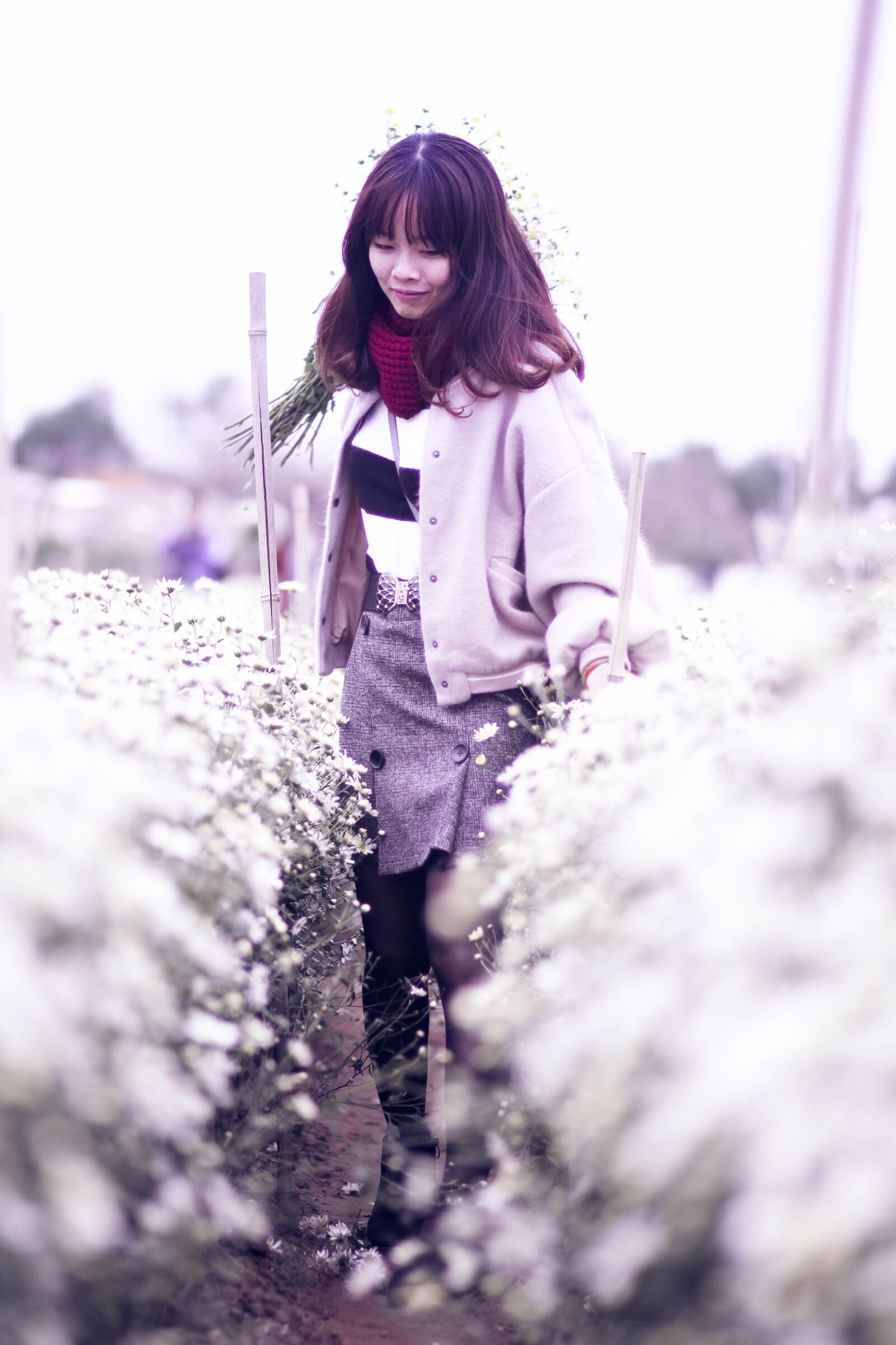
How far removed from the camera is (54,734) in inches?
52.6

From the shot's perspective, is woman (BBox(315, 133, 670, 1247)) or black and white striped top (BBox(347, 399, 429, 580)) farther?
black and white striped top (BBox(347, 399, 429, 580))

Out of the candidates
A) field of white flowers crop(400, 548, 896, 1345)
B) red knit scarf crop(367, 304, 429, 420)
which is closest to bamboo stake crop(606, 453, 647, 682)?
field of white flowers crop(400, 548, 896, 1345)

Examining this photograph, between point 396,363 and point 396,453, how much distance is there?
0.17 m

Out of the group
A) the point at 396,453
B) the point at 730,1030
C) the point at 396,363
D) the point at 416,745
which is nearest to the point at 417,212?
the point at 396,363

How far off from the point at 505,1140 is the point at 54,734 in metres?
0.95

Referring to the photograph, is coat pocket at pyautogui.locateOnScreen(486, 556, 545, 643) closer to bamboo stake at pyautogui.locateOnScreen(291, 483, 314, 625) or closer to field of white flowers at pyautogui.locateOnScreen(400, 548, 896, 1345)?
field of white flowers at pyautogui.locateOnScreen(400, 548, 896, 1345)

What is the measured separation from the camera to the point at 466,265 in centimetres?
214

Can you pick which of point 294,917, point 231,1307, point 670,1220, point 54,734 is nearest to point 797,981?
point 670,1220

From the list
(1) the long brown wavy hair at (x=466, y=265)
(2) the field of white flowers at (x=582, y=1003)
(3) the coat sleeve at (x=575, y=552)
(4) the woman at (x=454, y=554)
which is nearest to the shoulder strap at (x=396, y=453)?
(4) the woman at (x=454, y=554)

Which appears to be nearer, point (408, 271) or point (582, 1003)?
point (582, 1003)

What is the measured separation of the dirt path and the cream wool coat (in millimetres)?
836

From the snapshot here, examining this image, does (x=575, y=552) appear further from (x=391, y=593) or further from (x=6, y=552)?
→ (x=6, y=552)

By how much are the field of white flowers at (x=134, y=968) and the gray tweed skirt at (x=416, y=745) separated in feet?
0.30

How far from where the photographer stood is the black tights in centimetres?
217
